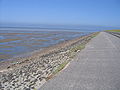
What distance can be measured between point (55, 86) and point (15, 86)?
91.8 inches

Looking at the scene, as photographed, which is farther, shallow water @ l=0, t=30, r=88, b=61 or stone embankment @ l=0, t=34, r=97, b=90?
shallow water @ l=0, t=30, r=88, b=61

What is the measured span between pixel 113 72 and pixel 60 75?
225 cm

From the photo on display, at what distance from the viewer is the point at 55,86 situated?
538cm

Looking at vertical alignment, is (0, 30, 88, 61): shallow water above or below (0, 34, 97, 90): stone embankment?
below

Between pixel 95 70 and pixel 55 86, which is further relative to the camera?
pixel 95 70

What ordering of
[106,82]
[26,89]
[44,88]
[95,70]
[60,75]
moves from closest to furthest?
[44,88], [106,82], [26,89], [60,75], [95,70]

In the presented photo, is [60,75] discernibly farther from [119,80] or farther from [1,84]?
[1,84]

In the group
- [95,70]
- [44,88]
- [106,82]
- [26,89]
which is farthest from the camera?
[95,70]

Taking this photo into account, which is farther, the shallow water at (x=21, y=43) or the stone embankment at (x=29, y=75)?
the shallow water at (x=21, y=43)

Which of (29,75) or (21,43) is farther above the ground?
(29,75)

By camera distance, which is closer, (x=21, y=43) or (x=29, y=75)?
(x=29, y=75)

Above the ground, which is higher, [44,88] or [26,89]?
[44,88]

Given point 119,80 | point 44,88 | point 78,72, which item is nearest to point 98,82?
point 119,80

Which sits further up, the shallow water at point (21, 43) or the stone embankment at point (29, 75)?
the stone embankment at point (29, 75)
